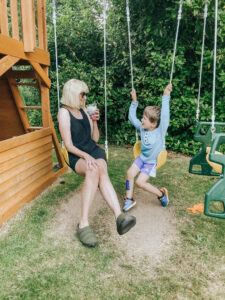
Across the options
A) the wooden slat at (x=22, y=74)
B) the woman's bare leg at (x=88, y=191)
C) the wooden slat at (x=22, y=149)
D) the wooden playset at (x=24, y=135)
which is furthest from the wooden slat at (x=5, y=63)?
the woman's bare leg at (x=88, y=191)

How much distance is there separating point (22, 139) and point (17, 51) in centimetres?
95

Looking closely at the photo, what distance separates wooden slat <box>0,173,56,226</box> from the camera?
2.86 m

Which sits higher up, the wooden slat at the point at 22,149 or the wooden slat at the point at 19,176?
the wooden slat at the point at 22,149

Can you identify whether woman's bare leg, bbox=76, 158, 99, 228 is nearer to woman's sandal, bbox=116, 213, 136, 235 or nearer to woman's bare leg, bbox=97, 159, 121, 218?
woman's bare leg, bbox=97, 159, 121, 218

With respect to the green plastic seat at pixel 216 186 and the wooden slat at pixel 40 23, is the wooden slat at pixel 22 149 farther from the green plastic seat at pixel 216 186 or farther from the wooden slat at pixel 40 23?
the green plastic seat at pixel 216 186

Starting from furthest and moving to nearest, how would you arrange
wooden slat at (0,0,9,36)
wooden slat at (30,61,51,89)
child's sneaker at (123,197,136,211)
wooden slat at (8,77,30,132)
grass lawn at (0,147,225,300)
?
wooden slat at (8,77,30,132), wooden slat at (30,61,51,89), child's sneaker at (123,197,136,211), wooden slat at (0,0,9,36), grass lawn at (0,147,225,300)

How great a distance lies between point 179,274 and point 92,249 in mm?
733

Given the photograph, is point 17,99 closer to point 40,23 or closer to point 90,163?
point 40,23

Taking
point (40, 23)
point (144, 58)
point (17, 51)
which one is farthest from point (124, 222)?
point (144, 58)

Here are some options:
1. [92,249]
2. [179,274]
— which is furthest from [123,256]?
[179,274]

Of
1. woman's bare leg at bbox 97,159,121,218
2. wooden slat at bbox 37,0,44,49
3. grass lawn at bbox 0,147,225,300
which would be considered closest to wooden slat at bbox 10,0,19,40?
wooden slat at bbox 37,0,44,49

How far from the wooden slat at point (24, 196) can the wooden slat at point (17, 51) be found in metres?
1.49

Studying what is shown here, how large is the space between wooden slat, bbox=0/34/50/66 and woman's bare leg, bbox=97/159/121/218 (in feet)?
4.87

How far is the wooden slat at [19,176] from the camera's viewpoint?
2.89m
